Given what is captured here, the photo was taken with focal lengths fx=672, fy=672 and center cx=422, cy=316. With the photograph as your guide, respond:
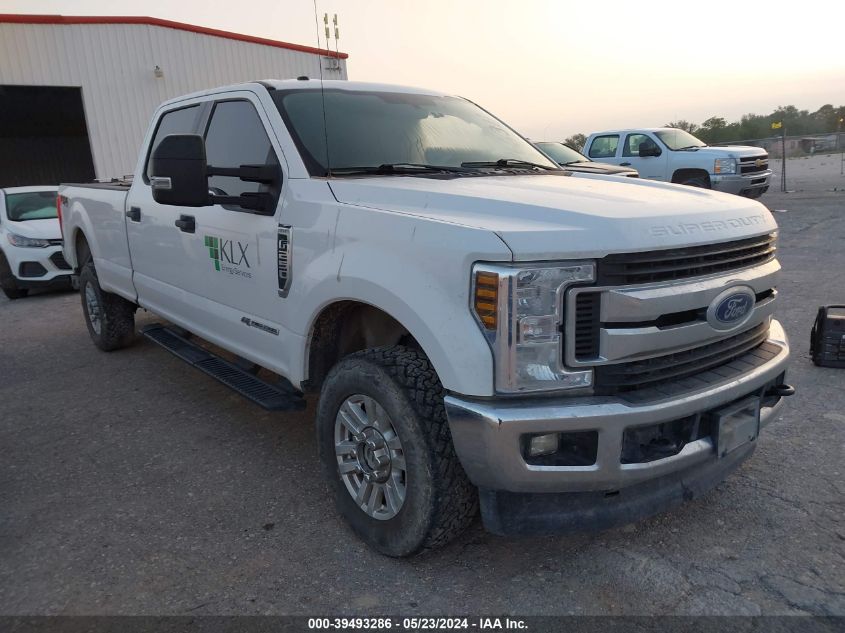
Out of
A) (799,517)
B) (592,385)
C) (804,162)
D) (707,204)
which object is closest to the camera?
(592,385)

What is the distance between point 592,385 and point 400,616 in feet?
3.51

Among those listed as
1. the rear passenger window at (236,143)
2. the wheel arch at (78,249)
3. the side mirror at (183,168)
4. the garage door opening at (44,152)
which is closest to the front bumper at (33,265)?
the wheel arch at (78,249)

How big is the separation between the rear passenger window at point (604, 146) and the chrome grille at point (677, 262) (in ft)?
42.0

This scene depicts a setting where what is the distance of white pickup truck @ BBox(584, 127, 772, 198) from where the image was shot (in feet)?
42.9

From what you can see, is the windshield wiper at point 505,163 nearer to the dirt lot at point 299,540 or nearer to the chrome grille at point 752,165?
the dirt lot at point 299,540

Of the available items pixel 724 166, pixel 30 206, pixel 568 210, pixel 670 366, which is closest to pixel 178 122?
pixel 568 210

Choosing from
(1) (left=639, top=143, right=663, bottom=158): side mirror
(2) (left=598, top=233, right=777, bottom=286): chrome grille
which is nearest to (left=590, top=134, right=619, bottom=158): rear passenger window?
(1) (left=639, top=143, right=663, bottom=158): side mirror

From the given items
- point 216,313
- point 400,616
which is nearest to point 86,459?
point 216,313

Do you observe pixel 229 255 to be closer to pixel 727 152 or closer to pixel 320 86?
pixel 320 86

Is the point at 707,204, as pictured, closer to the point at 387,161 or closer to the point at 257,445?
the point at 387,161

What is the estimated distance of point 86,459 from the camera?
386cm

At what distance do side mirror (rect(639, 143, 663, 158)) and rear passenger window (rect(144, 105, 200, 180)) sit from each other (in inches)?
414

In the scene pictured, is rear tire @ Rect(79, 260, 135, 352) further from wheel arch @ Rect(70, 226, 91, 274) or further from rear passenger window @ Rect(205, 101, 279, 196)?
rear passenger window @ Rect(205, 101, 279, 196)

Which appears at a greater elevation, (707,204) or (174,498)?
(707,204)
